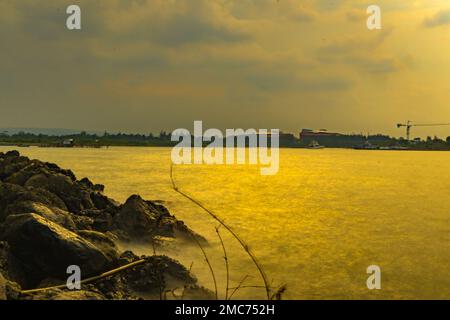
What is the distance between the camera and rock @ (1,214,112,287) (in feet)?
24.1

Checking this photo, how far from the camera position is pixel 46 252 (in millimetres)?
7422

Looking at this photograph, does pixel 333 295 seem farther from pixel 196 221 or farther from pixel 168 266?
pixel 196 221

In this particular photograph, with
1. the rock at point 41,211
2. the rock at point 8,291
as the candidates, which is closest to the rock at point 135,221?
the rock at point 41,211

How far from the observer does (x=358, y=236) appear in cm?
1739

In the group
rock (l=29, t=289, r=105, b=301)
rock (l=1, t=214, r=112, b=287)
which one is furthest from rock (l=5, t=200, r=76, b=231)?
rock (l=29, t=289, r=105, b=301)

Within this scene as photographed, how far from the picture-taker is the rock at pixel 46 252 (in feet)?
24.1

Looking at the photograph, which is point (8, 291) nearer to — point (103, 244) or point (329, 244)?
point (103, 244)

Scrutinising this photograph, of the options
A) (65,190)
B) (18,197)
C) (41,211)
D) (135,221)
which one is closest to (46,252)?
(41,211)

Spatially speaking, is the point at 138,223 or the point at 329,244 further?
the point at 329,244

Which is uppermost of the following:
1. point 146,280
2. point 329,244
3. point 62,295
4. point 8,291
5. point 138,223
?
point 8,291

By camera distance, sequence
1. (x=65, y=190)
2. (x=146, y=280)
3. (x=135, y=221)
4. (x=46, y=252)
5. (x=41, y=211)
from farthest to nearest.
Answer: (x=65, y=190) → (x=135, y=221) → (x=41, y=211) → (x=146, y=280) → (x=46, y=252)

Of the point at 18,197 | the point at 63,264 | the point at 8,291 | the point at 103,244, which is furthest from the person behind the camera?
the point at 18,197

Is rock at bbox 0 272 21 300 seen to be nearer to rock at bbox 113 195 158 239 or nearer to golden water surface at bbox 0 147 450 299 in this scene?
golden water surface at bbox 0 147 450 299
